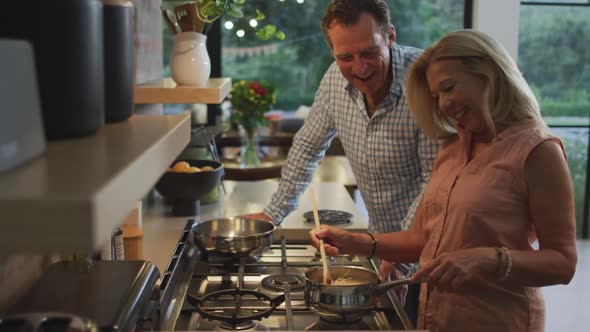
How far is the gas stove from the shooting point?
166cm

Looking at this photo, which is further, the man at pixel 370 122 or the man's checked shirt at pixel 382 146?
the man's checked shirt at pixel 382 146

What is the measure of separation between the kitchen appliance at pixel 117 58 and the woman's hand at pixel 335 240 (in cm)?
110

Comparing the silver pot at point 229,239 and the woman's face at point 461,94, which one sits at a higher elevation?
the woman's face at point 461,94

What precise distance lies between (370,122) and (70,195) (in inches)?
77.7

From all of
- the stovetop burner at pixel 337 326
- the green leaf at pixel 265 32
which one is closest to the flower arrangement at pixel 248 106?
the green leaf at pixel 265 32

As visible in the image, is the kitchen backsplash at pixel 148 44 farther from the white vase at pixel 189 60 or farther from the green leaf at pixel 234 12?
the green leaf at pixel 234 12

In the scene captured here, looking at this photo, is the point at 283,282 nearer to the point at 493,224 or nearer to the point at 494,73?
the point at 493,224

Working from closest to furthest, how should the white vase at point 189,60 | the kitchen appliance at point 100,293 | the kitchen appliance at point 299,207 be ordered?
the kitchen appliance at point 100,293
the white vase at point 189,60
the kitchen appliance at point 299,207

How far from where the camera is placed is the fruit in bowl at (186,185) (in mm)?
2803

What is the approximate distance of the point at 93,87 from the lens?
84cm

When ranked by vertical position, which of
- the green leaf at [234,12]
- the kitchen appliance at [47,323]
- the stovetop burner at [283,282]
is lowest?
the stovetop burner at [283,282]

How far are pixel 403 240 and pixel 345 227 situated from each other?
61 cm

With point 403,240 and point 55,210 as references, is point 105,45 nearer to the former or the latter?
point 55,210

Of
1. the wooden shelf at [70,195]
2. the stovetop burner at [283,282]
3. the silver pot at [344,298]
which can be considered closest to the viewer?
the wooden shelf at [70,195]
